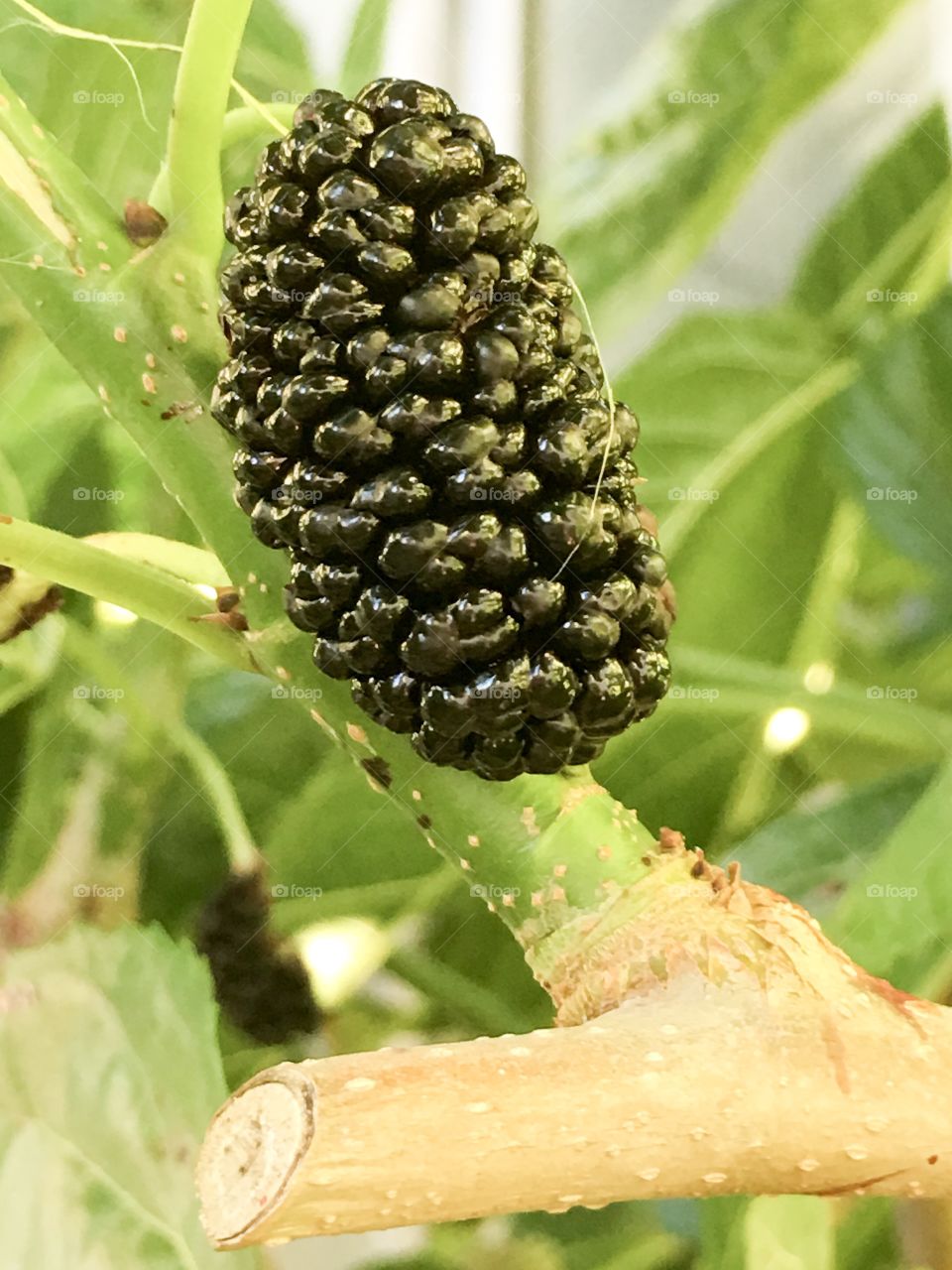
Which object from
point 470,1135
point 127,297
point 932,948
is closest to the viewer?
point 470,1135

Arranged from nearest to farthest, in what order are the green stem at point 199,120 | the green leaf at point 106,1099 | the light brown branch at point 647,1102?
the light brown branch at point 647,1102 < the green stem at point 199,120 < the green leaf at point 106,1099

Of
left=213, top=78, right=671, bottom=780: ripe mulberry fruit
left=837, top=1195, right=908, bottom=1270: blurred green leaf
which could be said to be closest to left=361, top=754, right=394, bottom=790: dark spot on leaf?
left=213, top=78, right=671, bottom=780: ripe mulberry fruit

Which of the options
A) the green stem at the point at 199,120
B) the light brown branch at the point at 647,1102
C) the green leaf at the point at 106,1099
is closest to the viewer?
the light brown branch at the point at 647,1102

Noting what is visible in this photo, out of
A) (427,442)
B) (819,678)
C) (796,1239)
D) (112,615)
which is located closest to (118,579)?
(112,615)

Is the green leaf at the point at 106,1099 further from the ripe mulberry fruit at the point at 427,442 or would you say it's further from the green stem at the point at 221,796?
the ripe mulberry fruit at the point at 427,442

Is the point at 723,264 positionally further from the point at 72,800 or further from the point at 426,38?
the point at 72,800

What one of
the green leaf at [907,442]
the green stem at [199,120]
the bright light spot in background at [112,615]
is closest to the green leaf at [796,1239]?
the green leaf at [907,442]

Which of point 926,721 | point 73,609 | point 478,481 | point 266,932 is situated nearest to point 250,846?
point 266,932
